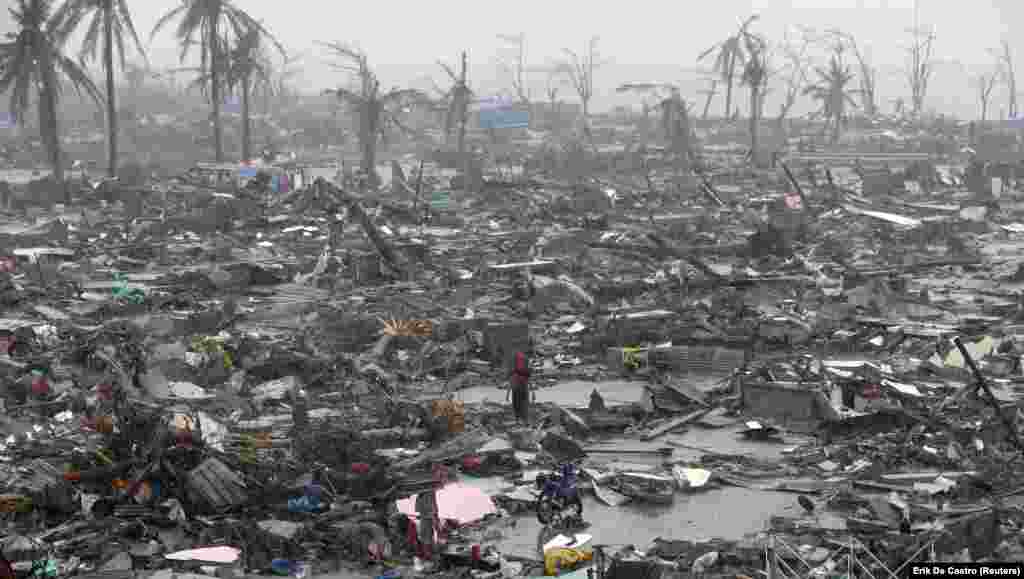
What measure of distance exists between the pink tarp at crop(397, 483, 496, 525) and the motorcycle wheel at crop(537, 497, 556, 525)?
419 mm

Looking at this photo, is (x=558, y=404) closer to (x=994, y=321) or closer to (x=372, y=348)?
(x=372, y=348)

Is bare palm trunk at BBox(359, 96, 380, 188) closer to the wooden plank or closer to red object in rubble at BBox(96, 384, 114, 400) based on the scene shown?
red object in rubble at BBox(96, 384, 114, 400)

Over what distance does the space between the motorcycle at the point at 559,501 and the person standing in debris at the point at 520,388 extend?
7.56ft

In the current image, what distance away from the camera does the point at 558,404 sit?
482 inches

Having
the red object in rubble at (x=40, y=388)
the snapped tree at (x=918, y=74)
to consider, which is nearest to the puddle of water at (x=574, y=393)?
the red object in rubble at (x=40, y=388)

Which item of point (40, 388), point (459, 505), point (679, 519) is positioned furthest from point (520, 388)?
point (40, 388)

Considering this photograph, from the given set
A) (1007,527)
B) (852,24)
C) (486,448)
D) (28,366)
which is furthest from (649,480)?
(852,24)

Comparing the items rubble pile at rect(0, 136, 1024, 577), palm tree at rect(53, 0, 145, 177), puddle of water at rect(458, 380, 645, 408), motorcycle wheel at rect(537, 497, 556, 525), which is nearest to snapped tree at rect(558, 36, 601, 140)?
palm tree at rect(53, 0, 145, 177)

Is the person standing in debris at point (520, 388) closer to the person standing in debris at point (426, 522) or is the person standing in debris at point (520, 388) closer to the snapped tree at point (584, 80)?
the person standing in debris at point (426, 522)

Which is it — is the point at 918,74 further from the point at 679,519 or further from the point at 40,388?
the point at 679,519

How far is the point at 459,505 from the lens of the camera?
898 centimetres

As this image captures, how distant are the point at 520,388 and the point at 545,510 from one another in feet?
8.28

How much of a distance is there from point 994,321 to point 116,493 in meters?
11.0

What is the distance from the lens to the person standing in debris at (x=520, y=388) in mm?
11148
